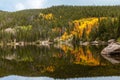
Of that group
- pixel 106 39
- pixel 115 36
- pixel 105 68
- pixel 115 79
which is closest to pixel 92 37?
pixel 106 39

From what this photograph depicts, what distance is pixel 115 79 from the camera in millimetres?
38719

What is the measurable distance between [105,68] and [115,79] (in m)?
10.4

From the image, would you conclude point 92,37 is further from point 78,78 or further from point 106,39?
point 78,78

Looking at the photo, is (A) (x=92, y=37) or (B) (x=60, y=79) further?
(A) (x=92, y=37)

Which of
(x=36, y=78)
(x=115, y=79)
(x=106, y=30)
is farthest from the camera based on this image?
(x=106, y=30)

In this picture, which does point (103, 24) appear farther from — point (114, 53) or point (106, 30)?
point (114, 53)

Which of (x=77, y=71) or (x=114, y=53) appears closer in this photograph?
(x=77, y=71)

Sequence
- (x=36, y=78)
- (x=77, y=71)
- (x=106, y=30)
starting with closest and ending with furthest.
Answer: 1. (x=36, y=78)
2. (x=77, y=71)
3. (x=106, y=30)

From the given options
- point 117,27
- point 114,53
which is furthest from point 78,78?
point 117,27

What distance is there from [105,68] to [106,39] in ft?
326

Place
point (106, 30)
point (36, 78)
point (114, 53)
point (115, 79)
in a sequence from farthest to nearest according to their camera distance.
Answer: point (106, 30) → point (114, 53) → point (36, 78) → point (115, 79)

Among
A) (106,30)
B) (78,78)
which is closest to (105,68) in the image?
(78,78)

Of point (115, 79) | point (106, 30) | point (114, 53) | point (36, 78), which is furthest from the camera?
point (106, 30)

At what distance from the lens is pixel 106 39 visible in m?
148
